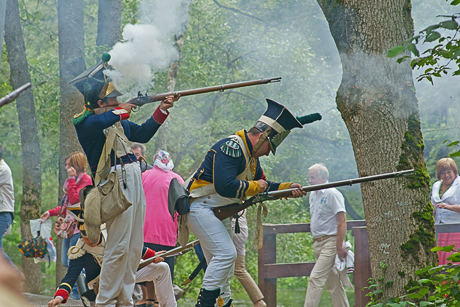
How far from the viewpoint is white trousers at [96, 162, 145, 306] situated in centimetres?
437

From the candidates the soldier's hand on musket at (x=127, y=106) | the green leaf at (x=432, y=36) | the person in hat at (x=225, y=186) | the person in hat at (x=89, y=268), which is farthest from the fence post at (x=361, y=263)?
the green leaf at (x=432, y=36)

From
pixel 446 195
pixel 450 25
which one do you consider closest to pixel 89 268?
pixel 450 25

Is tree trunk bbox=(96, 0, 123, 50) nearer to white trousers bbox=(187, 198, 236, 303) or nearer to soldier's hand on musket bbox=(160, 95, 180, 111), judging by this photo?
soldier's hand on musket bbox=(160, 95, 180, 111)

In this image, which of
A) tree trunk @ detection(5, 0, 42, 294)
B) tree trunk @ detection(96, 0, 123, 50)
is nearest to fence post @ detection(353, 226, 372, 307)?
tree trunk @ detection(96, 0, 123, 50)

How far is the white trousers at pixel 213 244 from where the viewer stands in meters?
4.57

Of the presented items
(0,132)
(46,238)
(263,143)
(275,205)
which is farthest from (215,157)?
(0,132)

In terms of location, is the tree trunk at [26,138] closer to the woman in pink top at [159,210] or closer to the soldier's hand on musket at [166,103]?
the woman in pink top at [159,210]

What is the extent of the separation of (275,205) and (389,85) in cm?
781

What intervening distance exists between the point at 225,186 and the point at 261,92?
30.6 feet

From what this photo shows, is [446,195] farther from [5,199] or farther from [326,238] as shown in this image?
[5,199]

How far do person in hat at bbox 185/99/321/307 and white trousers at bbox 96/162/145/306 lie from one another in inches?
20.3

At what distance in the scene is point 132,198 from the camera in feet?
14.8

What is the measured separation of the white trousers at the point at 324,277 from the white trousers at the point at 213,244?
6.45 ft

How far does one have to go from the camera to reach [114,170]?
4473 mm
